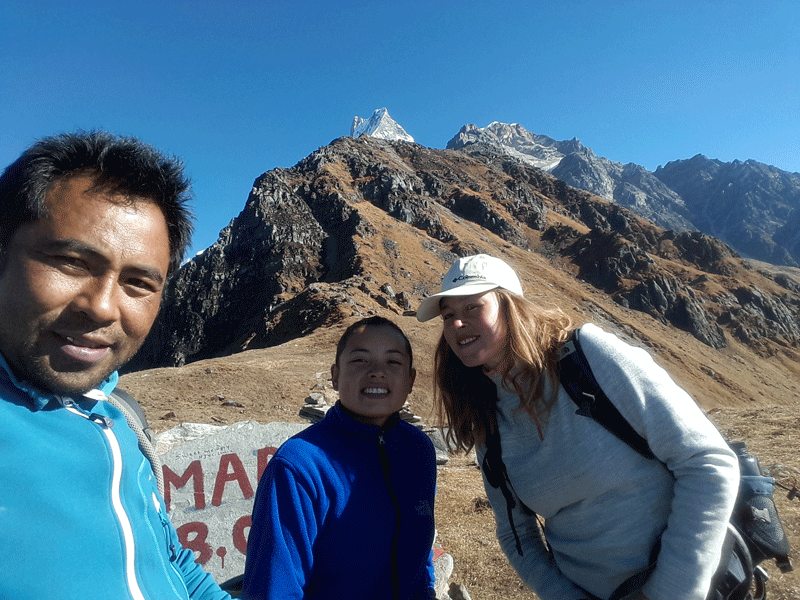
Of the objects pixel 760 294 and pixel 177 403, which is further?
pixel 760 294

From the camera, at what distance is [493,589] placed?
4152 millimetres

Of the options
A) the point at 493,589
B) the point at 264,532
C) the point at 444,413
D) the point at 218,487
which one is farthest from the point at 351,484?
the point at 493,589

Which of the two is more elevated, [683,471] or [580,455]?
[580,455]

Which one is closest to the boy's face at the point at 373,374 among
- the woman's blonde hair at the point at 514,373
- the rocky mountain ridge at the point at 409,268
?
the woman's blonde hair at the point at 514,373

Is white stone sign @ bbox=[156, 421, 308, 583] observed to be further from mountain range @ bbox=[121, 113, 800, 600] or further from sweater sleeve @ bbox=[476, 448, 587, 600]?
mountain range @ bbox=[121, 113, 800, 600]

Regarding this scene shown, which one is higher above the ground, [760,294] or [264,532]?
[264,532]

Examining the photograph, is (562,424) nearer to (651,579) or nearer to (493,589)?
(651,579)

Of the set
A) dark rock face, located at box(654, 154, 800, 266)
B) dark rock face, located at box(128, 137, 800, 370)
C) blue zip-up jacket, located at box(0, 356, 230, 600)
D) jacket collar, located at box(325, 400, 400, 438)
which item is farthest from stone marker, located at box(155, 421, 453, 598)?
dark rock face, located at box(654, 154, 800, 266)

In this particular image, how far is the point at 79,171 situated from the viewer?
1354mm

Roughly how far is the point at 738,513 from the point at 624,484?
0.57 m

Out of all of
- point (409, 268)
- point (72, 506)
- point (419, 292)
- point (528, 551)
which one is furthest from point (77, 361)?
point (409, 268)

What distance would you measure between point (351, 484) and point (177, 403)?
35.4 ft

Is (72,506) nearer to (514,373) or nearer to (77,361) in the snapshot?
(77,361)

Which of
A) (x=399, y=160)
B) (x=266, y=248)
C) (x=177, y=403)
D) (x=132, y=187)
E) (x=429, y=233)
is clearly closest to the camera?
(x=132, y=187)
